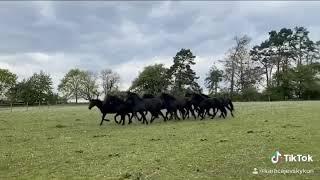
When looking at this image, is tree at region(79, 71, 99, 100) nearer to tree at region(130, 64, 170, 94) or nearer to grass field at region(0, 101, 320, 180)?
tree at region(130, 64, 170, 94)

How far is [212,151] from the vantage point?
608 inches

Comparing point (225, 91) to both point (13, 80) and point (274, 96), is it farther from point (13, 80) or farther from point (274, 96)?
point (13, 80)

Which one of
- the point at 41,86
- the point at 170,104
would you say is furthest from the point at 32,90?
the point at 170,104

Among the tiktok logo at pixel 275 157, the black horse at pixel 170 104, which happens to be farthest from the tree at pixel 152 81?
the tiktok logo at pixel 275 157

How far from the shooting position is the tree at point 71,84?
417 ft

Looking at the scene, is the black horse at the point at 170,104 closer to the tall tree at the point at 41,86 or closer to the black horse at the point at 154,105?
the black horse at the point at 154,105

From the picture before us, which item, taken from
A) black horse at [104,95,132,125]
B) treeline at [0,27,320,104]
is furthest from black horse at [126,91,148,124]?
treeline at [0,27,320,104]

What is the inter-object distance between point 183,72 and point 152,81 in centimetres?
812

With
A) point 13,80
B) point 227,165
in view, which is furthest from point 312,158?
point 13,80

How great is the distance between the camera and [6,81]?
110 m

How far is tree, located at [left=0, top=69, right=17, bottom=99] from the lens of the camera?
10900 centimetres

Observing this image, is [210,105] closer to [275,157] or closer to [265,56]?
[275,157]

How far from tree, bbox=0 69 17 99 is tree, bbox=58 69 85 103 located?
61.8 feet

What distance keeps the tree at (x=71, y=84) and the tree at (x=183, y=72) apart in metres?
30.3
